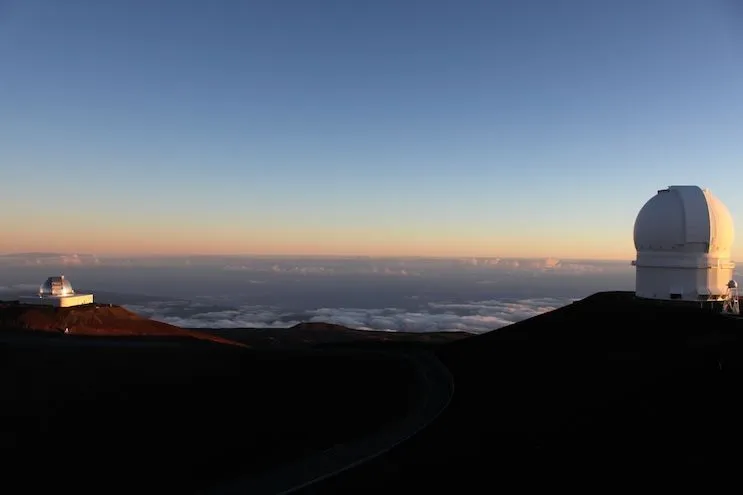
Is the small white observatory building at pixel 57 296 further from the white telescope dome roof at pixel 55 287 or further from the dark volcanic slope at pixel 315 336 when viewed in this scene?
the dark volcanic slope at pixel 315 336

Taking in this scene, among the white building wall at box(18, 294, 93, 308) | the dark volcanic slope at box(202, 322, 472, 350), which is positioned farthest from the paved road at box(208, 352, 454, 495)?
the white building wall at box(18, 294, 93, 308)

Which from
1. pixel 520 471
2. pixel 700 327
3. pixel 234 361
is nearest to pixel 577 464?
pixel 520 471

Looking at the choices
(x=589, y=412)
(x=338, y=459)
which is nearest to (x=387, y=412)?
(x=338, y=459)

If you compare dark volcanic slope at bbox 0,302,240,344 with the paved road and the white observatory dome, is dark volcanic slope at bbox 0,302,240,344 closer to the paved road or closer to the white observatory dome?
the paved road

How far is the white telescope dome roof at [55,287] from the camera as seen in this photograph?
1804 inches

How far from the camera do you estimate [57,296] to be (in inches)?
1775

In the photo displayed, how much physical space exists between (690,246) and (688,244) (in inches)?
6.0

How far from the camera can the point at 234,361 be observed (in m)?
27.4

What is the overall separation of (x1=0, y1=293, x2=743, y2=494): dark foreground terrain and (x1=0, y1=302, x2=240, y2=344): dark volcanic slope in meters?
9.39

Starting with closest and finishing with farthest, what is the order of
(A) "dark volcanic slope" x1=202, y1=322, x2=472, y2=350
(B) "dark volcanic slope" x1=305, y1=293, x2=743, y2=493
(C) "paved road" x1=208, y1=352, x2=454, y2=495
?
A: (C) "paved road" x1=208, y1=352, x2=454, y2=495 → (B) "dark volcanic slope" x1=305, y1=293, x2=743, y2=493 → (A) "dark volcanic slope" x1=202, y1=322, x2=472, y2=350

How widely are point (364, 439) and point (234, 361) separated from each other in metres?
13.0

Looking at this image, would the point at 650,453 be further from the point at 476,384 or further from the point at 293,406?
the point at 293,406

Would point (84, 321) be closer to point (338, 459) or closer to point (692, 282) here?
point (338, 459)

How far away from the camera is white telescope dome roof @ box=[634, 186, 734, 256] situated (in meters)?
28.9
